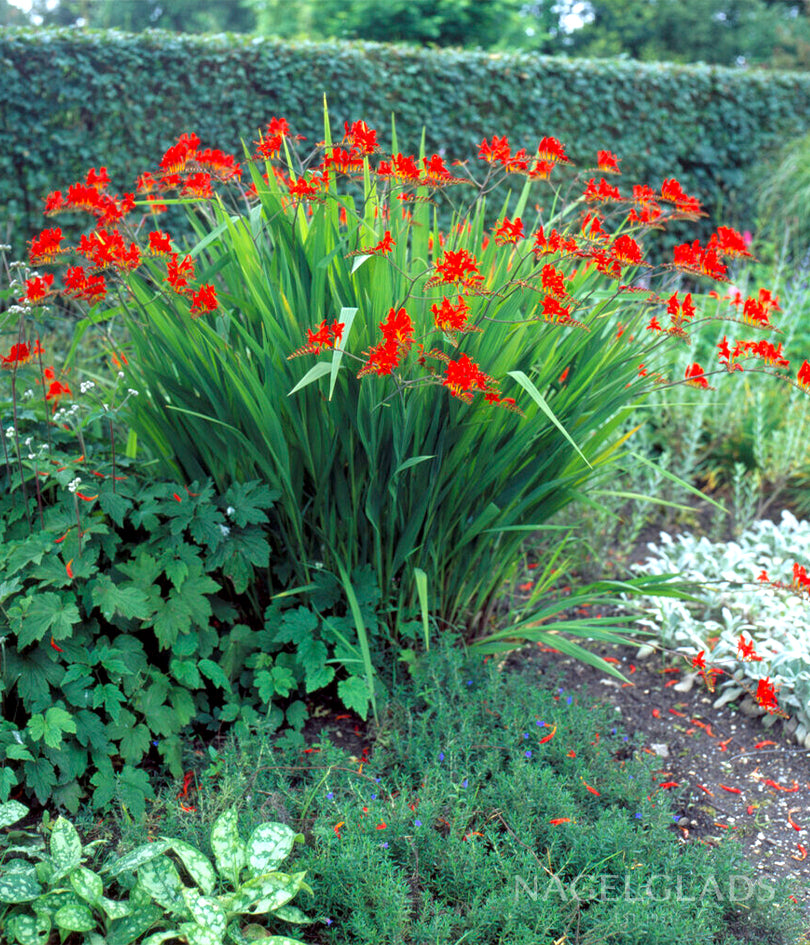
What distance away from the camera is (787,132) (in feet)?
25.9

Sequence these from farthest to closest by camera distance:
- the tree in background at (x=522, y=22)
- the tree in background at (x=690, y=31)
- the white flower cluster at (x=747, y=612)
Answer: the tree in background at (x=690, y=31)
the tree in background at (x=522, y=22)
the white flower cluster at (x=747, y=612)

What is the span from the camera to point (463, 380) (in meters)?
1.70

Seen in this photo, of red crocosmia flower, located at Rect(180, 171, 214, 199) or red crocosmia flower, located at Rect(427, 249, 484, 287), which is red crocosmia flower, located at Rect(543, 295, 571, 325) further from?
red crocosmia flower, located at Rect(180, 171, 214, 199)

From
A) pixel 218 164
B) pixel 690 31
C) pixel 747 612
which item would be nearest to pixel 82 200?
pixel 218 164

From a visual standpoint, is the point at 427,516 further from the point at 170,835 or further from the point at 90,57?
the point at 90,57

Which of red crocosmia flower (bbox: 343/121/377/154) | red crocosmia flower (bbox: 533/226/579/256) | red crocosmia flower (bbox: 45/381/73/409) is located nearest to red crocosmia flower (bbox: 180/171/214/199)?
red crocosmia flower (bbox: 343/121/377/154)

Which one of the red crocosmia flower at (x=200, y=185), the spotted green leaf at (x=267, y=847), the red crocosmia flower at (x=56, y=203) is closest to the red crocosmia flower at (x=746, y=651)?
the spotted green leaf at (x=267, y=847)

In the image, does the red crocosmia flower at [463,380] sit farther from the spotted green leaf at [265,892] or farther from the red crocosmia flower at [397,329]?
the spotted green leaf at [265,892]

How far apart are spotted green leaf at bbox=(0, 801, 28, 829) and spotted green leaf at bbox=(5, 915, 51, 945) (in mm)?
197

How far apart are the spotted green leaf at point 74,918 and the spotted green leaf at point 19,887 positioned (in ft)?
0.25

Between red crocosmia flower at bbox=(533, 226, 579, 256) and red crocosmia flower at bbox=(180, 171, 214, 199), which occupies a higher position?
red crocosmia flower at bbox=(180, 171, 214, 199)

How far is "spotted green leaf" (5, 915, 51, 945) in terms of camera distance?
142 cm

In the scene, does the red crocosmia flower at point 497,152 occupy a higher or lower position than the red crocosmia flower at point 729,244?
higher

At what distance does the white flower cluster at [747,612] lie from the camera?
2436mm
